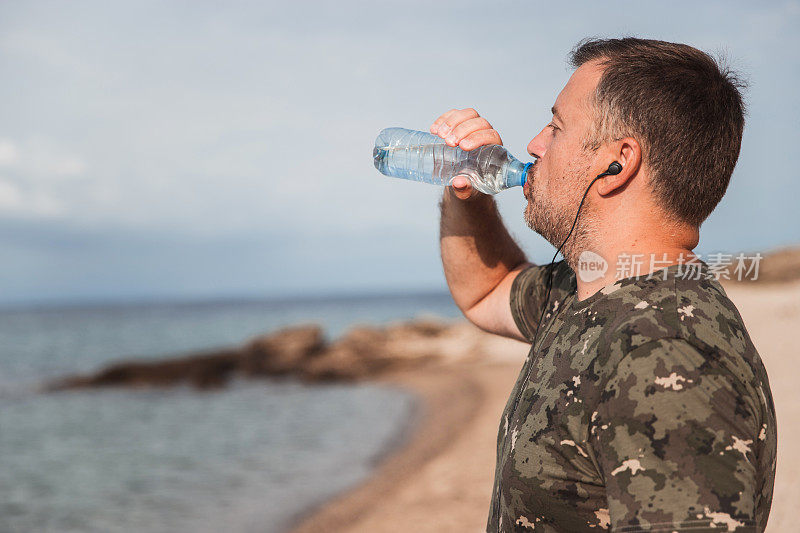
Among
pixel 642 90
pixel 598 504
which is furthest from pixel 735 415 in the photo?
pixel 642 90

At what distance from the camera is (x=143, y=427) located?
579 inches

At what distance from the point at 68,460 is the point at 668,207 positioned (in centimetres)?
1242

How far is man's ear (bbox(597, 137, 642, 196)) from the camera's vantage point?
1.87 m

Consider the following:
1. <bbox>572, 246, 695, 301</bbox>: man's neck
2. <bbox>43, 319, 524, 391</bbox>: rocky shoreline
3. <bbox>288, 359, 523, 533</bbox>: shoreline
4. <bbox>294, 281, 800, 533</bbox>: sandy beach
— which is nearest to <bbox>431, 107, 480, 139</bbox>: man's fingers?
<bbox>572, 246, 695, 301</bbox>: man's neck

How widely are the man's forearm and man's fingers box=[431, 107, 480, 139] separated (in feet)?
1.67

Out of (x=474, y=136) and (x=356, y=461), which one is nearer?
(x=474, y=136)

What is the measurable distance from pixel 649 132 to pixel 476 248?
120 centimetres

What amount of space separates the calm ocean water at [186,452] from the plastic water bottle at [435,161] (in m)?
5.85

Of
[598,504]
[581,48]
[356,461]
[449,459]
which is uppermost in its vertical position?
[581,48]

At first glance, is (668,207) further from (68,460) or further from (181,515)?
(68,460)

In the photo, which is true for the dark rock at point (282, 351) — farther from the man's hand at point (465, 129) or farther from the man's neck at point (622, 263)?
the man's neck at point (622, 263)

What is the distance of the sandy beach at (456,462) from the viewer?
22.6ft

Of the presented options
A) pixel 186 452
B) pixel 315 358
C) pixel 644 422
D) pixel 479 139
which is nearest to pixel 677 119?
pixel 479 139

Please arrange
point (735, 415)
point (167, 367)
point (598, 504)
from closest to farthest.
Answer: point (735, 415)
point (598, 504)
point (167, 367)
